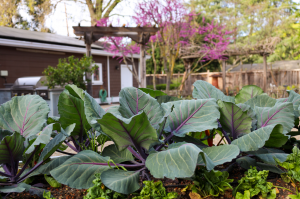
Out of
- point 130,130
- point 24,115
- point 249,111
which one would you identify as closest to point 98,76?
point 24,115

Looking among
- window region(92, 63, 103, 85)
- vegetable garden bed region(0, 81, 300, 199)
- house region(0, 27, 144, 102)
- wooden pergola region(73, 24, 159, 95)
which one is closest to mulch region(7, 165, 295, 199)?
vegetable garden bed region(0, 81, 300, 199)

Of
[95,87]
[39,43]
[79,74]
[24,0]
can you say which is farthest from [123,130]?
[24,0]

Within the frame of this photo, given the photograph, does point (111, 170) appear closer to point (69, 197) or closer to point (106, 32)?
point (69, 197)

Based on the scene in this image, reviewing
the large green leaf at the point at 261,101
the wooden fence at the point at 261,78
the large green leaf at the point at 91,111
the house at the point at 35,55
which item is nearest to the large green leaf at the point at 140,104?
the large green leaf at the point at 91,111

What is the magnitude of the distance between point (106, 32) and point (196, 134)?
721 centimetres

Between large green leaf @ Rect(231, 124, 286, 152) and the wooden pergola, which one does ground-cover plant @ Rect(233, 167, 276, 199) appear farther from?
the wooden pergola

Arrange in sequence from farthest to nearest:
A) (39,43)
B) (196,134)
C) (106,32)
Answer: (39,43) < (106,32) < (196,134)

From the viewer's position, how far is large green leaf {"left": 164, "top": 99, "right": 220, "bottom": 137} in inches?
40.1

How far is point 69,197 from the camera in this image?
1012mm

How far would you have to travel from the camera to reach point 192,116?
3.53ft

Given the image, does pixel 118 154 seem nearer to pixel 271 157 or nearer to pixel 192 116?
pixel 192 116

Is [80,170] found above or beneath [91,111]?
beneath

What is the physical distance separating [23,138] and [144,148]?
0.50m

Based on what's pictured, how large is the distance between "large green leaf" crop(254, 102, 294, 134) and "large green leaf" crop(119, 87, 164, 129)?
0.52 m
